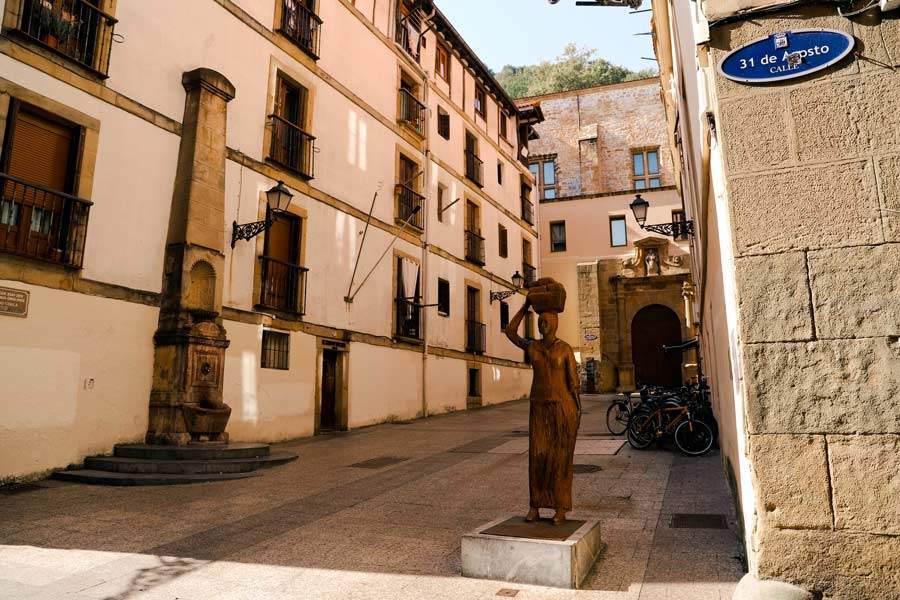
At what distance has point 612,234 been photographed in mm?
28094

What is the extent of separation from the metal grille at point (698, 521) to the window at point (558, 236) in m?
23.9

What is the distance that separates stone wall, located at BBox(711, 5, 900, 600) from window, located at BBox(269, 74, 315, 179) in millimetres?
10784

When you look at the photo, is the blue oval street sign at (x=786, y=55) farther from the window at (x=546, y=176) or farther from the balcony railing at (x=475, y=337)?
the window at (x=546, y=176)

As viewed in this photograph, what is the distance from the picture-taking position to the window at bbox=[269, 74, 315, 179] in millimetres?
12883

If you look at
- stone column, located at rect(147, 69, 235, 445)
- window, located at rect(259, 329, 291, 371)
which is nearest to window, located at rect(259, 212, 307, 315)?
window, located at rect(259, 329, 291, 371)

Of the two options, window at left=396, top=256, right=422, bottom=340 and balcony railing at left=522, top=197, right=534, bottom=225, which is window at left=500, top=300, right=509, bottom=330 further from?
window at left=396, top=256, right=422, bottom=340

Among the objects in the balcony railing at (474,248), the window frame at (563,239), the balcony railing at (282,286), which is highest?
the window frame at (563,239)

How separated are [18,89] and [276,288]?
17.5 ft

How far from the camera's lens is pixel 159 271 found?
10133 millimetres

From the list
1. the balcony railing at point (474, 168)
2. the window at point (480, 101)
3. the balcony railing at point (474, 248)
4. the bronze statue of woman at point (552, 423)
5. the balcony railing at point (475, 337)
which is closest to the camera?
the bronze statue of woman at point (552, 423)

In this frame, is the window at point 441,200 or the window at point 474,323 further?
the window at point 474,323

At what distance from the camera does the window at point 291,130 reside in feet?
42.3

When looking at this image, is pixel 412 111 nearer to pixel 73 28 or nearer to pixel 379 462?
pixel 73 28

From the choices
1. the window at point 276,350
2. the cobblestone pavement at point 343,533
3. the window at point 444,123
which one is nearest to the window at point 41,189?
the cobblestone pavement at point 343,533
